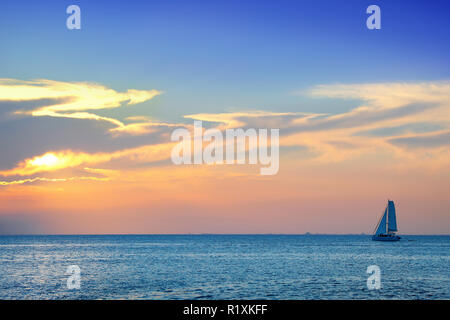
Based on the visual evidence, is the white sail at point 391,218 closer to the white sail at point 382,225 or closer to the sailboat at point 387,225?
the sailboat at point 387,225

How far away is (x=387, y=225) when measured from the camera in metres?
160

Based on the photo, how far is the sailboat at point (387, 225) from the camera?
15652 centimetres

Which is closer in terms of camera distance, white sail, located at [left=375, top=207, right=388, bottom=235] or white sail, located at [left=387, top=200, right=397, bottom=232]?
white sail, located at [left=387, top=200, right=397, bottom=232]

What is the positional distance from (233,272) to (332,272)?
13.4m

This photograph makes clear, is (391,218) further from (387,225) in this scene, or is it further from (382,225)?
(382,225)

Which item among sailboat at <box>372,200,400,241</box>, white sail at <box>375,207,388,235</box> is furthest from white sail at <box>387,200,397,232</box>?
white sail at <box>375,207,388,235</box>

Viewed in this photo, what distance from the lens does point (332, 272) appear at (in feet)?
211

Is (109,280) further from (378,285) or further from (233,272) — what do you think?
(378,285)

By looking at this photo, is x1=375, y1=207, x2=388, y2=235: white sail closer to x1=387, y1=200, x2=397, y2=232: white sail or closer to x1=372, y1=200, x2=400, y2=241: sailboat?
x1=372, y1=200, x2=400, y2=241: sailboat

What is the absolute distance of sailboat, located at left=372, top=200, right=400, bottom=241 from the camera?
15652cm

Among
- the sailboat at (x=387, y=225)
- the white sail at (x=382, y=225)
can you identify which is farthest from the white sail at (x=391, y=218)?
the white sail at (x=382, y=225)
